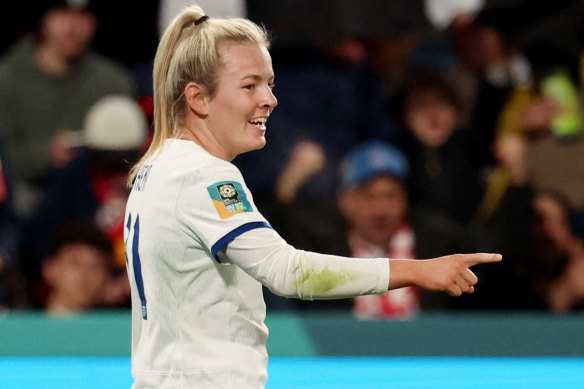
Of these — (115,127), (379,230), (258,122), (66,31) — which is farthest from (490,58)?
(258,122)

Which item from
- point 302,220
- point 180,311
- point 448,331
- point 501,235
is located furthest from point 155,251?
point 501,235

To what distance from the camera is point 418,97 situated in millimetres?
7977

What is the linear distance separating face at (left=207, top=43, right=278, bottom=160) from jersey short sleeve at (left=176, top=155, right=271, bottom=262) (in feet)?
0.48

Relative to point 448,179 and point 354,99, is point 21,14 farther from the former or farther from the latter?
point 448,179

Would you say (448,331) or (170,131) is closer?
(170,131)

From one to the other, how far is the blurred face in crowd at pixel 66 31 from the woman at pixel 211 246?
186 inches

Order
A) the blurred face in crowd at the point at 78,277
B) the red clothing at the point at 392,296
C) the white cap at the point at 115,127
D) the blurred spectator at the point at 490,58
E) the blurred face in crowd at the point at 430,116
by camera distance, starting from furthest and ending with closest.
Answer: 1. the blurred spectator at the point at 490,58
2. the blurred face in crowd at the point at 430,116
3. the white cap at the point at 115,127
4. the blurred face in crowd at the point at 78,277
5. the red clothing at the point at 392,296

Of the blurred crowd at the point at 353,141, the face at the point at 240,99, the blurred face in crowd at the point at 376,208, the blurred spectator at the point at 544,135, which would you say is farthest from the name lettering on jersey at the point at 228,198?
the blurred spectator at the point at 544,135

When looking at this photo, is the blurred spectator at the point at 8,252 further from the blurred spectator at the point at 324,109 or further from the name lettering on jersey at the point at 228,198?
the name lettering on jersey at the point at 228,198

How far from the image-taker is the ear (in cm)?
310

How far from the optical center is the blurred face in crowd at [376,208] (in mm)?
6961

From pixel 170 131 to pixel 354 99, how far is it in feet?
15.4

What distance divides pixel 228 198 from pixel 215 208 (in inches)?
1.6

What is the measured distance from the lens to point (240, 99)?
3.09 m
